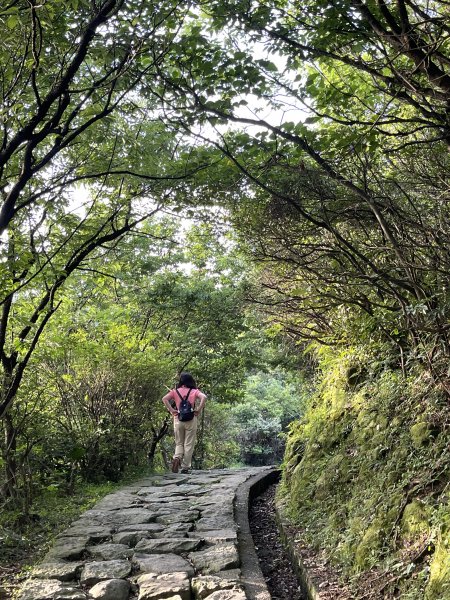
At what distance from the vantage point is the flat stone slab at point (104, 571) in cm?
401

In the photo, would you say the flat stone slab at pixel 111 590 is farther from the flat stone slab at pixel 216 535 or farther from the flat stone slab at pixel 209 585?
the flat stone slab at pixel 216 535

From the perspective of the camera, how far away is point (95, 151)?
6.42 m

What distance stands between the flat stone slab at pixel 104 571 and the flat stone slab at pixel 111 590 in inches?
5.1

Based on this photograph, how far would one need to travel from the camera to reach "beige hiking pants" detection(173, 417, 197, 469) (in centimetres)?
967

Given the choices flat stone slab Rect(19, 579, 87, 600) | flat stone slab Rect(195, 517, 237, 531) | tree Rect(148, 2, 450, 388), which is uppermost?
tree Rect(148, 2, 450, 388)

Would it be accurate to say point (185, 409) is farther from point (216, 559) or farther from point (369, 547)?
point (369, 547)

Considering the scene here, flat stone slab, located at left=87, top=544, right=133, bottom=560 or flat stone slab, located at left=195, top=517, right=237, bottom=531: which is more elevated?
flat stone slab, located at left=87, top=544, right=133, bottom=560

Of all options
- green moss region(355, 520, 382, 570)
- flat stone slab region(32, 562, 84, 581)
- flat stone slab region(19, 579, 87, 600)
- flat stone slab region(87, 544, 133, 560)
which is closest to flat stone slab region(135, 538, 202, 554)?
flat stone slab region(87, 544, 133, 560)

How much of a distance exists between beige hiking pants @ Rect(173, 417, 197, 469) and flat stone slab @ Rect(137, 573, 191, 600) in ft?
18.3

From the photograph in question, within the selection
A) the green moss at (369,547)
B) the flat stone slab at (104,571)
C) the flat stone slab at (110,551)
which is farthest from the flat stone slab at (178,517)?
the green moss at (369,547)

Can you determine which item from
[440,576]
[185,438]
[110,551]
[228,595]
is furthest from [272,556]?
[185,438]

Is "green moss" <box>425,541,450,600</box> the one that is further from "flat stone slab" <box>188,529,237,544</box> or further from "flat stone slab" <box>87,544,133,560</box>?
"flat stone slab" <box>87,544,133,560</box>

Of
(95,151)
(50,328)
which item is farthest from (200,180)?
(50,328)

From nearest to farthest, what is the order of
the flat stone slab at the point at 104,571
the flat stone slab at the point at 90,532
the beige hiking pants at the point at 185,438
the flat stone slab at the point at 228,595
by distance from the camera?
the flat stone slab at the point at 228,595 < the flat stone slab at the point at 104,571 < the flat stone slab at the point at 90,532 < the beige hiking pants at the point at 185,438
